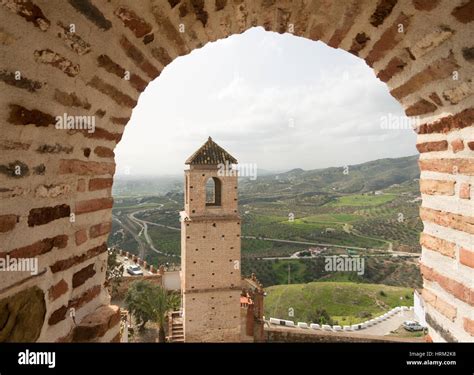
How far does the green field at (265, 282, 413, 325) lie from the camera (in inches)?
986

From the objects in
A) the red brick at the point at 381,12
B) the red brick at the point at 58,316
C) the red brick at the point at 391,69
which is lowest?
the red brick at the point at 58,316

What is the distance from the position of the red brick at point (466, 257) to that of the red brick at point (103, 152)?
229 centimetres

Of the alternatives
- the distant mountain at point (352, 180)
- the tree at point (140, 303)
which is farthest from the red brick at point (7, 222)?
the distant mountain at point (352, 180)

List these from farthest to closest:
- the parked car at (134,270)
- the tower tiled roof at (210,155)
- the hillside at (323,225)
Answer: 1. the hillside at (323,225)
2. the parked car at (134,270)
3. the tower tiled roof at (210,155)

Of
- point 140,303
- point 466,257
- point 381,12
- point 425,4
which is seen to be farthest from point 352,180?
point 425,4

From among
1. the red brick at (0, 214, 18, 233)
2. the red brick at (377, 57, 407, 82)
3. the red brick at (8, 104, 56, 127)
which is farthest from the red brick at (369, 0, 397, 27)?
the red brick at (0, 214, 18, 233)

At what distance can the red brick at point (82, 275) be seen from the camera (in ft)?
6.29

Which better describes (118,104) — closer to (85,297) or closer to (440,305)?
(85,297)

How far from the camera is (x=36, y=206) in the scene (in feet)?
5.08

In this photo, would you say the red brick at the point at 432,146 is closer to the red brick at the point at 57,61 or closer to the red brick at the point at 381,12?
the red brick at the point at 381,12

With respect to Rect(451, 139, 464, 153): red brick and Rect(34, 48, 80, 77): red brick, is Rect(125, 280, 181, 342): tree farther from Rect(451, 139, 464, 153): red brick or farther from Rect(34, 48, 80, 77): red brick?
Rect(451, 139, 464, 153): red brick

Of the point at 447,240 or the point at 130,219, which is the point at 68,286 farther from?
the point at 130,219

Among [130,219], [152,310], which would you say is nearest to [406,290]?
[152,310]

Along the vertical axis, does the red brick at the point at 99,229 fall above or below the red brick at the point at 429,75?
below
